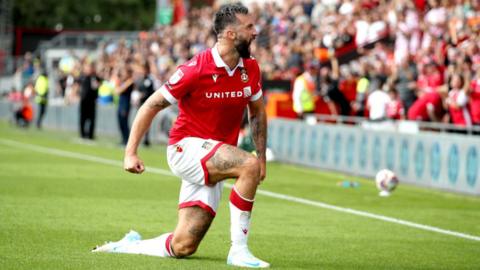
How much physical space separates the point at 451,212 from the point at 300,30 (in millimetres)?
17109

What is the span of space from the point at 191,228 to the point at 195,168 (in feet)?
1.65

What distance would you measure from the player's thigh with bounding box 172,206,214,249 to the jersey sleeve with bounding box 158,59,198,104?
937mm

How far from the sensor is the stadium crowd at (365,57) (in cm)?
2222

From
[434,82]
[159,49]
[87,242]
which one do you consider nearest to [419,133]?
A: [434,82]

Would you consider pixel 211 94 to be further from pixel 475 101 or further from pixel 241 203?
pixel 475 101

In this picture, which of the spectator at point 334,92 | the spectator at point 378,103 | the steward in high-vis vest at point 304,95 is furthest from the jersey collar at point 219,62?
the spectator at point 334,92

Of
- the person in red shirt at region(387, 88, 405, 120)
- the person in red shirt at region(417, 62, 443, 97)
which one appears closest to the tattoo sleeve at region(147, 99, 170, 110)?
the person in red shirt at region(417, 62, 443, 97)

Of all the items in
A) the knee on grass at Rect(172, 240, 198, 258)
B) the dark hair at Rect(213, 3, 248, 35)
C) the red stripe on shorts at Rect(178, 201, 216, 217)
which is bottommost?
the knee on grass at Rect(172, 240, 198, 258)

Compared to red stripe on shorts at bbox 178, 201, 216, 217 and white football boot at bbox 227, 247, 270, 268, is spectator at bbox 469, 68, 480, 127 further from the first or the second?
white football boot at bbox 227, 247, 270, 268

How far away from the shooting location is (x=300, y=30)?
32.4 metres

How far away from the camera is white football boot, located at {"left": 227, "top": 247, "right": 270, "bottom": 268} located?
9.48m

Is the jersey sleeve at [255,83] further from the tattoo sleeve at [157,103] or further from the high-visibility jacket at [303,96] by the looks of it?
the high-visibility jacket at [303,96]

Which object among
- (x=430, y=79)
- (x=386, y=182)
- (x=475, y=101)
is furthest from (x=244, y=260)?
(x=430, y=79)

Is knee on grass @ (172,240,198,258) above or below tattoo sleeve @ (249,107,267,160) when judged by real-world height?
below
